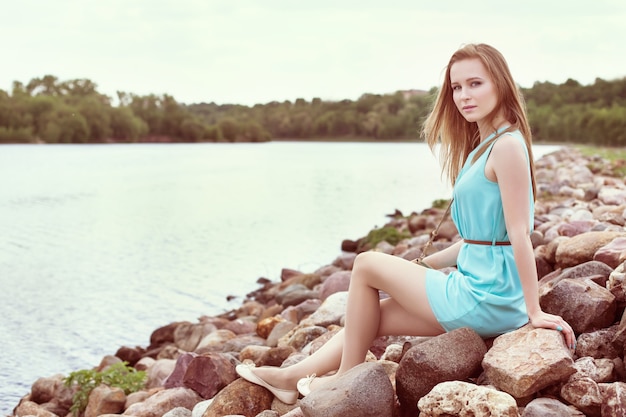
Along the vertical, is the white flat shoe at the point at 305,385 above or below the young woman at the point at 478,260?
below

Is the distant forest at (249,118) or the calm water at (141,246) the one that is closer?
the calm water at (141,246)

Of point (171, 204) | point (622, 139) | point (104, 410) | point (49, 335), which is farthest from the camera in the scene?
point (622, 139)

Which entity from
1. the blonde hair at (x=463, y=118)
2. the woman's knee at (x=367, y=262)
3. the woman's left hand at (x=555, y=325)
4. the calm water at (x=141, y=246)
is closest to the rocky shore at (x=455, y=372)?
the woman's left hand at (x=555, y=325)

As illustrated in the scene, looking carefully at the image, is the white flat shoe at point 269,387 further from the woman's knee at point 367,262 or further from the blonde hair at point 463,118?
the blonde hair at point 463,118

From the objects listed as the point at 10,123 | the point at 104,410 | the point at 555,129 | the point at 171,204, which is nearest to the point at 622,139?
the point at 555,129

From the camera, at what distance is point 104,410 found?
538 centimetres

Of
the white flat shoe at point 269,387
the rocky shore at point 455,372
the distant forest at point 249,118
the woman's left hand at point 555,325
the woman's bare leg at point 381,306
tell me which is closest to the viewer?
the rocky shore at point 455,372

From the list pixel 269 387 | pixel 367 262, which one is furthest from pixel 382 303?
pixel 269 387

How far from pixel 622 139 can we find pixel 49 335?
128 ft

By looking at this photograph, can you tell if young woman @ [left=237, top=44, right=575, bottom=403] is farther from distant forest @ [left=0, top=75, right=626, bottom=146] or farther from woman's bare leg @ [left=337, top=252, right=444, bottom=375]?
distant forest @ [left=0, top=75, right=626, bottom=146]

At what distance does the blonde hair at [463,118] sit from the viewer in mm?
3467

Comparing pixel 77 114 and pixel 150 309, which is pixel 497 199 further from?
pixel 77 114

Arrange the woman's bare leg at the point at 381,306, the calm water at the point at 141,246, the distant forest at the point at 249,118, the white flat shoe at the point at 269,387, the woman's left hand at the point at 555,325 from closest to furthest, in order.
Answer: the woman's left hand at the point at 555,325
the woman's bare leg at the point at 381,306
the white flat shoe at the point at 269,387
the calm water at the point at 141,246
the distant forest at the point at 249,118

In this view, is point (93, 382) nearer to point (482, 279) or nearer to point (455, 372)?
point (455, 372)
